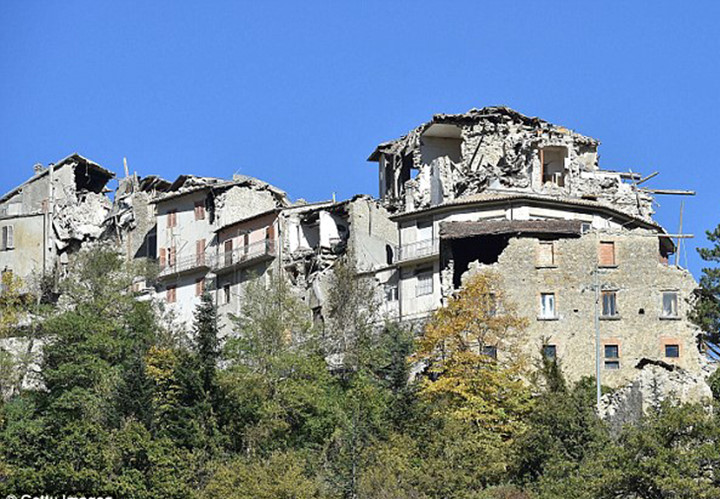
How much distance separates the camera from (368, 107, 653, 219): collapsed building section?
3137 inches

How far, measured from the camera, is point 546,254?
68.8 meters

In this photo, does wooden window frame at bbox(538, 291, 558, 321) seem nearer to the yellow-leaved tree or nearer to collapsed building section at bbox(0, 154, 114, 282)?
the yellow-leaved tree

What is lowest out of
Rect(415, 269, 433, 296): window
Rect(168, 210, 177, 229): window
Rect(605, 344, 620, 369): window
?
Rect(605, 344, 620, 369): window

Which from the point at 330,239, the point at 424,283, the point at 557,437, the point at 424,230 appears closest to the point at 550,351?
the point at 424,283

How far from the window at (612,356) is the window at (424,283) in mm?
10857

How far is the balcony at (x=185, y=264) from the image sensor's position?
86.3m

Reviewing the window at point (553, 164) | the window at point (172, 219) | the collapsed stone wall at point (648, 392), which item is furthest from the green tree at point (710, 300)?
the window at point (172, 219)

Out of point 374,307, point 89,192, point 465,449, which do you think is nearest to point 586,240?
point 374,307

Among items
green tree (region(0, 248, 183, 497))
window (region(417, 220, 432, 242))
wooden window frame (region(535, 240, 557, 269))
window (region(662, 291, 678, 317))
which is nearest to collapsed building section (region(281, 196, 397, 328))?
window (region(417, 220, 432, 242))

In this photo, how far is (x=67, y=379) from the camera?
Result: 66125 millimetres

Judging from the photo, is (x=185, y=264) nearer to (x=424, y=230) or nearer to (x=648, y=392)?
(x=424, y=230)

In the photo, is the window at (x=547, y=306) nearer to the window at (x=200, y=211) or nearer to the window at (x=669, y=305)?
the window at (x=669, y=305)

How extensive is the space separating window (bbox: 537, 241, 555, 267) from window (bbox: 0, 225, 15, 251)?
40.1 meters

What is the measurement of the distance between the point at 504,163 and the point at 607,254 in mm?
13614
